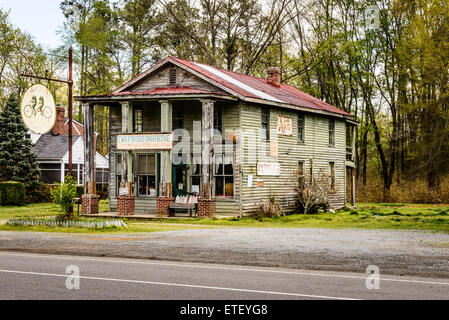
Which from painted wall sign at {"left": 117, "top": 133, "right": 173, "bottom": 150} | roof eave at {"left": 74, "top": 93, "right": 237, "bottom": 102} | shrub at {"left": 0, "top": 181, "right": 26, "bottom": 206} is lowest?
shrub at {"left": 0, "top": 181, "right": 26, "bottom": 206}

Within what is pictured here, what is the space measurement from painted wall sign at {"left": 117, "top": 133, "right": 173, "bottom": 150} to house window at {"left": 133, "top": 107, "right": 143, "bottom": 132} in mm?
3067

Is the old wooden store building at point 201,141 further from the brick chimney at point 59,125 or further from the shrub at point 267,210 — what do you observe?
the brick chimney at point 59,125

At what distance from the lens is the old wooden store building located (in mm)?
27031

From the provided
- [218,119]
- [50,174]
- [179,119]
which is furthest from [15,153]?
[218,119]

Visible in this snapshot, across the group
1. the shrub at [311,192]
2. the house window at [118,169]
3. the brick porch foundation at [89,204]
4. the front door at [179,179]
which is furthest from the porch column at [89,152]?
the shrub at [311,192]

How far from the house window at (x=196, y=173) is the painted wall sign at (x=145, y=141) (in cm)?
285

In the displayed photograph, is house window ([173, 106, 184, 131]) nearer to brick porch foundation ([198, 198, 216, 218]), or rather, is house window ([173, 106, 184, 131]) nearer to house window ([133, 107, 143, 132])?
house window ([133, 107, 143, 132])

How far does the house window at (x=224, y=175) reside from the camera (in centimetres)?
2814

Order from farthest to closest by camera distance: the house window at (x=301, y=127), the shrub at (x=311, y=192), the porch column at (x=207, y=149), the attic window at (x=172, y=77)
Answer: the house window at (x=301, y=127) → the shrub at (x=311, y=192) → the attic window at (x=172, y=77) → the porch column at (x=207, y=149)

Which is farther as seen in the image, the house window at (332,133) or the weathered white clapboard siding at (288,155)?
the house window at (332,133)

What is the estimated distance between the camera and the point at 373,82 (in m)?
51.5

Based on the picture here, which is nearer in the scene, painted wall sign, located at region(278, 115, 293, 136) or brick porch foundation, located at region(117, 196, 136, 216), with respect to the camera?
brick porch foundation, located at region(117, 196, 136, 216)

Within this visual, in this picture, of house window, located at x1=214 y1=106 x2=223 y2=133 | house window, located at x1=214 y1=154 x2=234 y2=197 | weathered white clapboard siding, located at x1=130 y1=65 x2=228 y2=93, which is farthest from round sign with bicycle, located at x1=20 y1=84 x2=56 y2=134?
house window, located at x1=214 y1=154 x2=234 y2=197

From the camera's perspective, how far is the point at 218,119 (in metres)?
28.9
